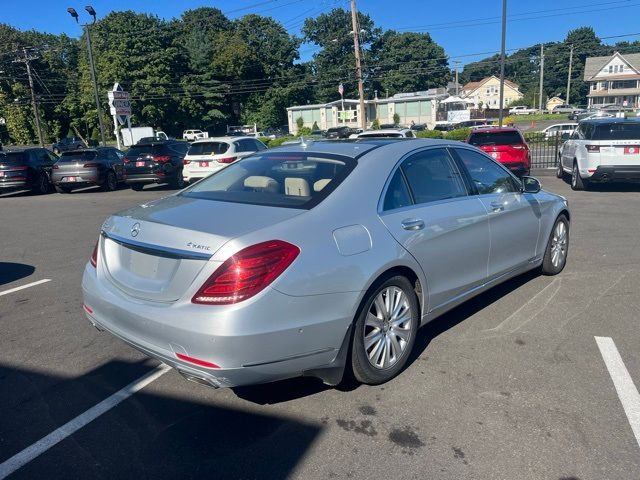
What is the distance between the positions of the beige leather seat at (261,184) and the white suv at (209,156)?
37.8ft

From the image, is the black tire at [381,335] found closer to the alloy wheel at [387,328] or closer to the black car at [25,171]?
the alloy wheel at [387,328]

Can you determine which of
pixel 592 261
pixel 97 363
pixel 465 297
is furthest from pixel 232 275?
pixel 592 261

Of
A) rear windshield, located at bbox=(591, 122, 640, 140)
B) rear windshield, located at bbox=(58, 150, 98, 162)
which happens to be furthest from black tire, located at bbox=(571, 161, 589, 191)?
rear windshield, located at bbox=(58, 150, 98, 162)

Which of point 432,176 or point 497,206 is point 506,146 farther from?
point 432,176

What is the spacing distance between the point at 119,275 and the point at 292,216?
116 centimetres

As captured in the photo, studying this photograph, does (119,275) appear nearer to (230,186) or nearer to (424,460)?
(230,186)

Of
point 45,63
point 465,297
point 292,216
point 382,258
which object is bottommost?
point 465,297

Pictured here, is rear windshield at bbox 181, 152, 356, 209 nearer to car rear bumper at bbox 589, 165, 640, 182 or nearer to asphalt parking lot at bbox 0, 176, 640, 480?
asphalt parking lot at bbox 0, 176, 640, 480

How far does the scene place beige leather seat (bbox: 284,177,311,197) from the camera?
142 inches

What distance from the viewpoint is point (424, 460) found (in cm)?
281

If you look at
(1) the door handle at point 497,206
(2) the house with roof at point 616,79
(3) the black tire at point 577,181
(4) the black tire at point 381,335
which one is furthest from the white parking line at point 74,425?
(2) the house with roof at point 616,79

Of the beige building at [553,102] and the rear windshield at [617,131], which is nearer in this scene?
the rear windshield at [617,131]

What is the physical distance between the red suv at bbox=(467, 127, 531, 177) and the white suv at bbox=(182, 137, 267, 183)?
664cm

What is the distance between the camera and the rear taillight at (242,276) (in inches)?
111
